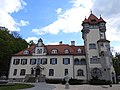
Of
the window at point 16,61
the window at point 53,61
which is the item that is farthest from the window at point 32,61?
the window at point 53,61

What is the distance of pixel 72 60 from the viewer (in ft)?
140

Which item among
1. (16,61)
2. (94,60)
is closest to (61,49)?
(94,60)

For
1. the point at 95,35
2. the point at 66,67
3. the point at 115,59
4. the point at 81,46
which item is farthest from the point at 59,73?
the point at 115,59

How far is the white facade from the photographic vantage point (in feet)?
133

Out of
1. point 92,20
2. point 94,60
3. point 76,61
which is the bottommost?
point 76,61

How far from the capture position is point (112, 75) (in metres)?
39.9

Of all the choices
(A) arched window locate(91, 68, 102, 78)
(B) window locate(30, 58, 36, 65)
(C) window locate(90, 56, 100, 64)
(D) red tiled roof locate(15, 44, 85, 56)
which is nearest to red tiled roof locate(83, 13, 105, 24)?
(D) red tiled roof locate(15, 44, 85, 56)

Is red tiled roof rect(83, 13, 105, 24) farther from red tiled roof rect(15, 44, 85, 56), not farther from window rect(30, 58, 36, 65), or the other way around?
window rect(30, 58, 36, 65)

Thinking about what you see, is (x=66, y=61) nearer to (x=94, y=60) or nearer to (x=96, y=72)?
(x=94, y=60)

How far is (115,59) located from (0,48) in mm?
35556

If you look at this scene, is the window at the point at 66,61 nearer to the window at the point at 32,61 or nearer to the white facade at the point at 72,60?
the white facade at the point at 72,60

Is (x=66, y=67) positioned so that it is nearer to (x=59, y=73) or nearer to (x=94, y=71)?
(x=59, y=73)

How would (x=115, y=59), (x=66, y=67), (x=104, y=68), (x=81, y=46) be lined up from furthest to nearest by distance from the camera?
(x=115, y=59), (x=81, y=46), (x=66, y=67), (x=104, y=68)

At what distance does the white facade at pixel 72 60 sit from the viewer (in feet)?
133
